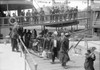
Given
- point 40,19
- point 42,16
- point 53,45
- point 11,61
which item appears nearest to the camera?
point 53,45

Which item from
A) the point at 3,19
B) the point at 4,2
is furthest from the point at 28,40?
the point at 4,2

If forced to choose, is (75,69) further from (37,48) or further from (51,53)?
(37,48)

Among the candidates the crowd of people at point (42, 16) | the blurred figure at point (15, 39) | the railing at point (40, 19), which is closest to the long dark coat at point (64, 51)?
the blurred figure at point (15, 39)

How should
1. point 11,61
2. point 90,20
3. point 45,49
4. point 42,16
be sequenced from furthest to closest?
1. point 90,20
2. point 42,16
3. point 11,61
4. point 45,49

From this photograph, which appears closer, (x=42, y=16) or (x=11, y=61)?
(x=11, y=61)

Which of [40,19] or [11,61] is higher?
[40,19]

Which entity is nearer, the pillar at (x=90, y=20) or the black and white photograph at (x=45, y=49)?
the black and white photograph at (x=45, y=49)

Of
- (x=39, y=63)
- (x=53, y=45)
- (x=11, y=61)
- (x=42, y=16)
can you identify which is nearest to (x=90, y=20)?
(x=42, y=16)

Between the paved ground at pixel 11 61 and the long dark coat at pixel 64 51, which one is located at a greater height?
the long dark coat at pixel 64 51

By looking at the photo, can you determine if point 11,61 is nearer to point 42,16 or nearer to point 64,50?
point 64,50

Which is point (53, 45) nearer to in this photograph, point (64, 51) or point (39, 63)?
point (64, 51)

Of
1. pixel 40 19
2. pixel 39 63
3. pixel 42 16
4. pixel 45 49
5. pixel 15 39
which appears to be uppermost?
pixel 42 16

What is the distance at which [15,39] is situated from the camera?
1386cm

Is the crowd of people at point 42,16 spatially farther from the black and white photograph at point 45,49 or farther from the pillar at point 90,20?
the pillar at point 90,20
